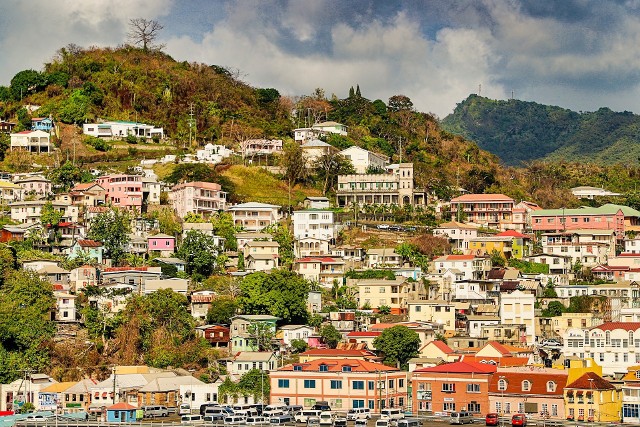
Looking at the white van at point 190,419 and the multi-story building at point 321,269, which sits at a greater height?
the multi-story building at point 321,269

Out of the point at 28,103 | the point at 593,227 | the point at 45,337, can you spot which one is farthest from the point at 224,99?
the point at 45,337

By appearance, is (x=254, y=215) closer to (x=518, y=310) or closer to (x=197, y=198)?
(x=197, y=198)

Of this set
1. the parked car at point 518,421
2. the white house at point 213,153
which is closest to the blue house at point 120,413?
the parked car at point 518,421

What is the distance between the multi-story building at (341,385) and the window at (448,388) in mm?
2852

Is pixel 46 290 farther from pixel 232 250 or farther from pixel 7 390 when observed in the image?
pixel 232 250

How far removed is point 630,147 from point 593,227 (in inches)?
3561

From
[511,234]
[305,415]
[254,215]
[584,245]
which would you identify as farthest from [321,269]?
[305,415]

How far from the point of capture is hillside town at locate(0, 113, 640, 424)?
208ft

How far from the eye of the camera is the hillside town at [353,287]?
6350 centimetres

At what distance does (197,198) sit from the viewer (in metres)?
93.3

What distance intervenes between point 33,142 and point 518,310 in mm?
53454

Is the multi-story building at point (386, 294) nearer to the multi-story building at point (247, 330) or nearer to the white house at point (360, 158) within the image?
the multi-story building at point (247, 330)

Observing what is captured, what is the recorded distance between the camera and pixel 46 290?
2844 inches

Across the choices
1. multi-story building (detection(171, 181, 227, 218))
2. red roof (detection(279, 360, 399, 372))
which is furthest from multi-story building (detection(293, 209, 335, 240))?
red roof (detection(279, 360, 399, 372))
